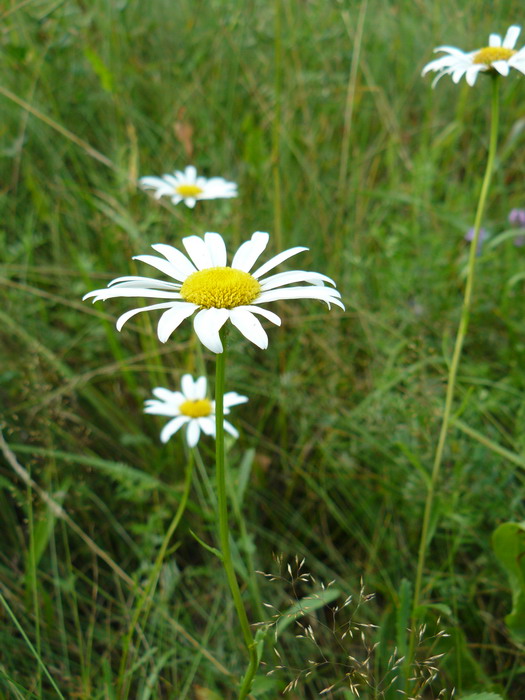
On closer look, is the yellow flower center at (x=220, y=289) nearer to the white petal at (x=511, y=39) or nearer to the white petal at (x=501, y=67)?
the white petal at (x=501, y=67)

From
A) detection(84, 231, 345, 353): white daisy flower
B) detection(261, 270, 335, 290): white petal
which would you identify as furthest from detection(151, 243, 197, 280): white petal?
detection(261, 270, 335, 290): white petal

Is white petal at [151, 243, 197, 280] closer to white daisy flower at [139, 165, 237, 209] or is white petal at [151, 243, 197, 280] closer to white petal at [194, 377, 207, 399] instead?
white petal at [194, 377, 207, 399]

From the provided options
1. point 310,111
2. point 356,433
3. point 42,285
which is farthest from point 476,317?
point 42,285

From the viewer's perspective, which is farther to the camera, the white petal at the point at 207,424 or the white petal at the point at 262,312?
the white petal at the point at 207,424

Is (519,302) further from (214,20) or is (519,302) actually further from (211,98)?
(214,20)

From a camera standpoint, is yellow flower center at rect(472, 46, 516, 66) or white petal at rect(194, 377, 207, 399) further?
white petal at rect(194, 377, 207, 399)

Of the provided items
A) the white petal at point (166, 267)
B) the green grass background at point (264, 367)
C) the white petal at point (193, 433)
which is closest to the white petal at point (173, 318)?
the white petal at point (166, 267)
